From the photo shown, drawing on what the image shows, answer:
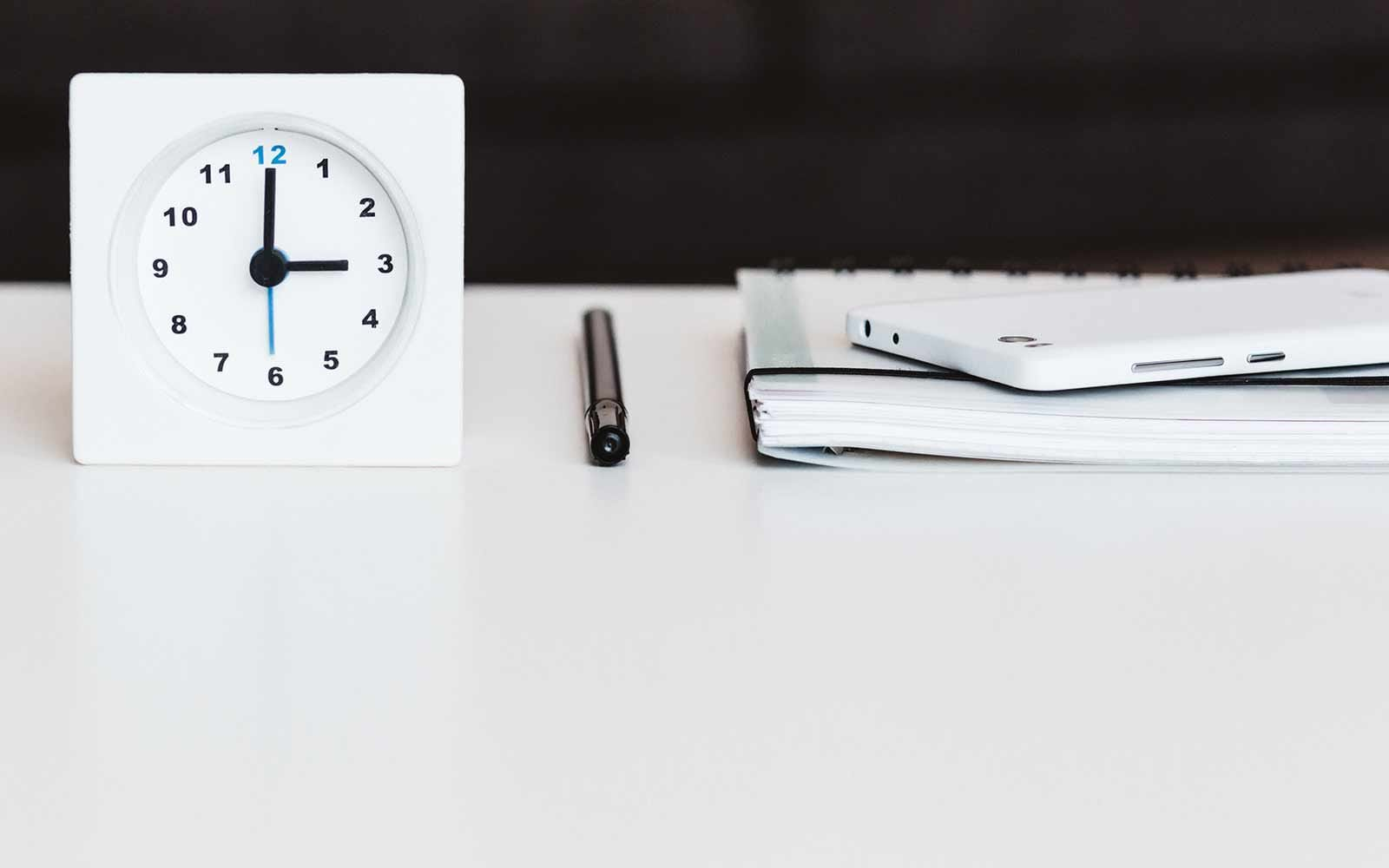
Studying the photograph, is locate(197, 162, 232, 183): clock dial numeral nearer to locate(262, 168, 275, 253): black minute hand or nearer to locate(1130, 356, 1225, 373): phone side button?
locate(262, 168, 275, 253): black minute hand

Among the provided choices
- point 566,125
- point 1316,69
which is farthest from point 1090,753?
point 1316,69

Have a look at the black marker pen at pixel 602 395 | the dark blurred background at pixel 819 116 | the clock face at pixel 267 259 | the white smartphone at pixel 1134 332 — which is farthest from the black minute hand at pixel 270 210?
the dark blurred background at pixel 819 116

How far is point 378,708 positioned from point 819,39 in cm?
175

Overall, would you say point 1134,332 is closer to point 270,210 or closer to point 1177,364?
point 1177,364

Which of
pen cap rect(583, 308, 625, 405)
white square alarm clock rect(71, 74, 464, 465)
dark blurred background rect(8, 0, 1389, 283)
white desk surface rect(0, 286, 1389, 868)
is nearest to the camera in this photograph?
white desk surface rect(0, 286, 1389, 868)

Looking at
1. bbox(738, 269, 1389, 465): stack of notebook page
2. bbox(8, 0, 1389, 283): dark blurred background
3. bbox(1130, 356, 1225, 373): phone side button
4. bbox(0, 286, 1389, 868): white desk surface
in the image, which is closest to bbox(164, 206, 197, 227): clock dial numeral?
bbox(0, 286, 1389, 868): white desk surface

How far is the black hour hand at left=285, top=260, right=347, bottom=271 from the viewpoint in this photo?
65 cm

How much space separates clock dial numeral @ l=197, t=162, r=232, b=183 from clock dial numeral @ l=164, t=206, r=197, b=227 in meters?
0.01

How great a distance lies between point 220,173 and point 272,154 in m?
0.02

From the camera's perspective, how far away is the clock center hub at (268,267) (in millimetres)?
650

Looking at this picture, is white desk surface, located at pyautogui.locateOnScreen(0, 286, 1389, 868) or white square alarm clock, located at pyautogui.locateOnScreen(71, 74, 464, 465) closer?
white desk surface, located at pyautogui.locateOnScreen(0, 286, 1389, 868)

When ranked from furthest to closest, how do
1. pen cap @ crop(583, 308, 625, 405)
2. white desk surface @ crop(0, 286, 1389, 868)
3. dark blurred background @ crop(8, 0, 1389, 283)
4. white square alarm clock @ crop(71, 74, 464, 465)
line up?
dark blurred background @ crop(8, 0, 1389, 283) < pen cap @ crop(583, 308, 625, 405) < white square alarm clock @ crop(71, 74, 464, 465) < white desk surface @ crop(0, 286, 1389, 868)

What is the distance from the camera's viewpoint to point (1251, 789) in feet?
1.33

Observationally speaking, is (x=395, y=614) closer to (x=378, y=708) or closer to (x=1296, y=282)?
(x=378, y=708)
